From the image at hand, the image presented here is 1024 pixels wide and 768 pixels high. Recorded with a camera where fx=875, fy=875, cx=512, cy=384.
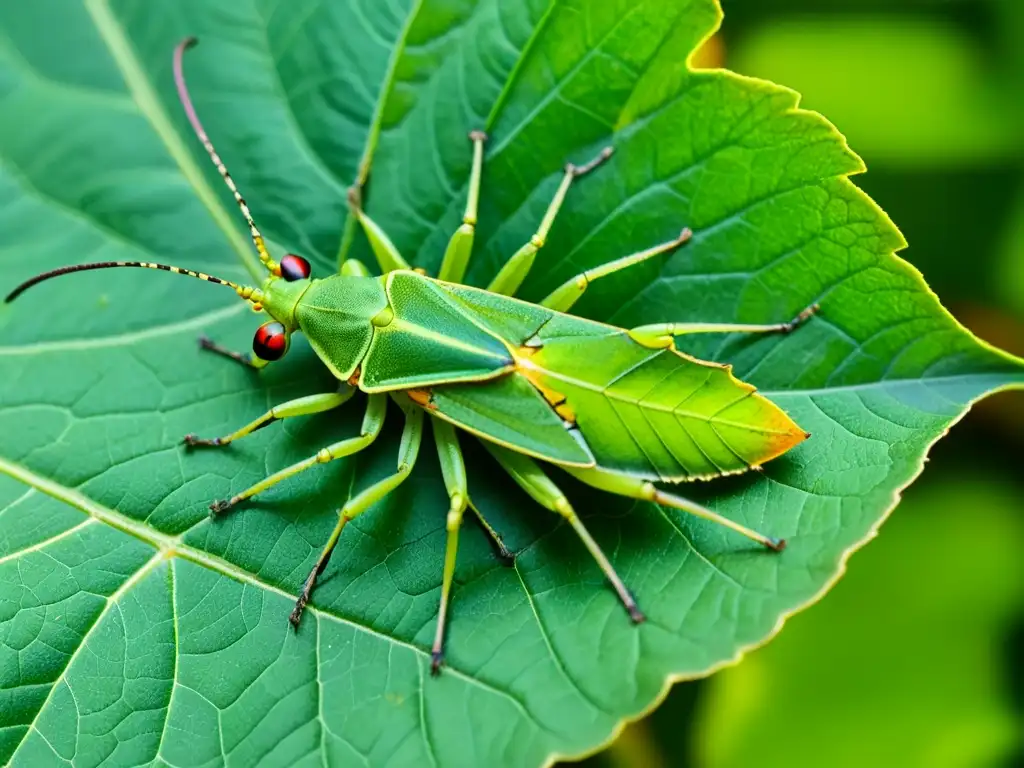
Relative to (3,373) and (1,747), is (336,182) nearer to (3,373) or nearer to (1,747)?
(3,373)

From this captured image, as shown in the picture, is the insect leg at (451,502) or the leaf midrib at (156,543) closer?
the insect leg at (451,502)

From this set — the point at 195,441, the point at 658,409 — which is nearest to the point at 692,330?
the point at 658,409

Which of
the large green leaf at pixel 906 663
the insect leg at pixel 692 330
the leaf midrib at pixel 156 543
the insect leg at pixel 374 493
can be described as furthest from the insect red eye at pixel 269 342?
the large green leaf at pixel 906 663

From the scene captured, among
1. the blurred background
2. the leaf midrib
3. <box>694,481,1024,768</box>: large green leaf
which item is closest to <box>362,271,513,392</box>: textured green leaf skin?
the leaf midrib

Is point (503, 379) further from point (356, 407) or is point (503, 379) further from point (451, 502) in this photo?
point (356, 407)

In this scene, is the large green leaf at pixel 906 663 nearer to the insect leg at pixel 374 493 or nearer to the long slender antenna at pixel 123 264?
the insect leg at pixel 374 493

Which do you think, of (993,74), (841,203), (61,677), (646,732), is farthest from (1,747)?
(993,74)
